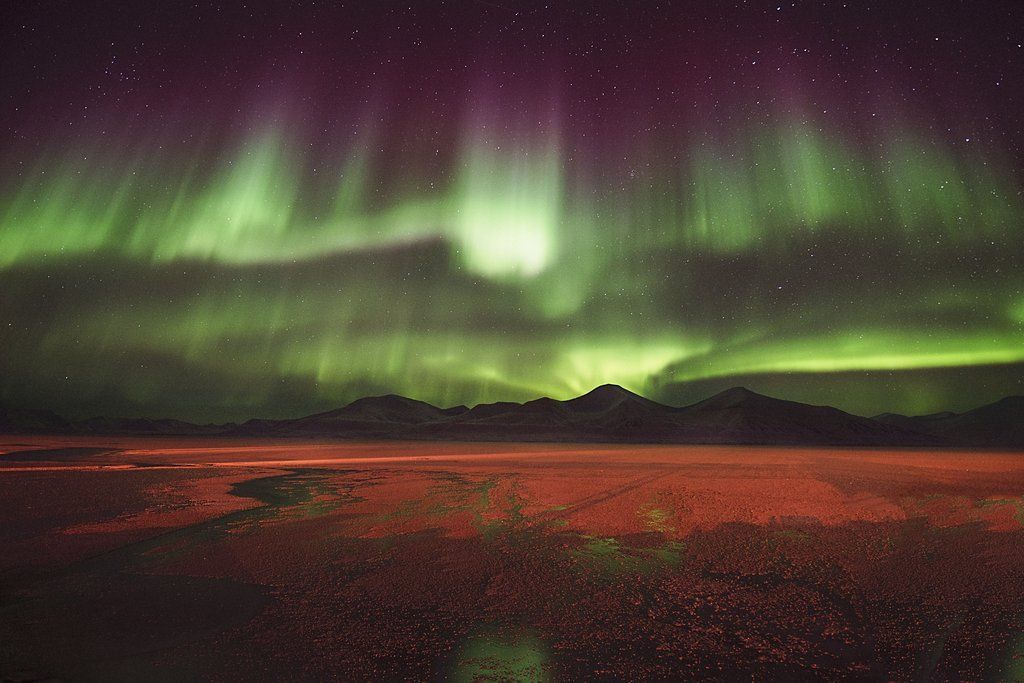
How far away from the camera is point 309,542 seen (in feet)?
36.8

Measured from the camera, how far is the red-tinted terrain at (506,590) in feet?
18.6

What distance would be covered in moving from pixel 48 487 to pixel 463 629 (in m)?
20.7

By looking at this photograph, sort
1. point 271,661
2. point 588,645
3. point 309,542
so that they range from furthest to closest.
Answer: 1. point 309,542
2. point 588,645
3. point 271,661

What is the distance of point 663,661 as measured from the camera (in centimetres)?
566

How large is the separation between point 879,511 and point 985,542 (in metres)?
4.52

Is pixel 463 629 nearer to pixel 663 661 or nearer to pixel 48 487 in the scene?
pixel 663 661

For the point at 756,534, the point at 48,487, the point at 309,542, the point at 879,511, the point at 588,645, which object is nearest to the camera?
the point at 588,645

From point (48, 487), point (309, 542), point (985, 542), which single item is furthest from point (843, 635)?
point (48, 487)

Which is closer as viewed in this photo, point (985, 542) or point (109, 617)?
point (109, 617)

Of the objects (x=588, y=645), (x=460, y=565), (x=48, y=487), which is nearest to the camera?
(x=588, y=645)

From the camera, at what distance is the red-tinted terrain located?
566 centimetres

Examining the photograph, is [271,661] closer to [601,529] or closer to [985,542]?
[601,529]

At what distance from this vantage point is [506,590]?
820 cm

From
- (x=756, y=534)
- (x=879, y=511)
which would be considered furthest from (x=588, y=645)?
(x=879, y=511)
